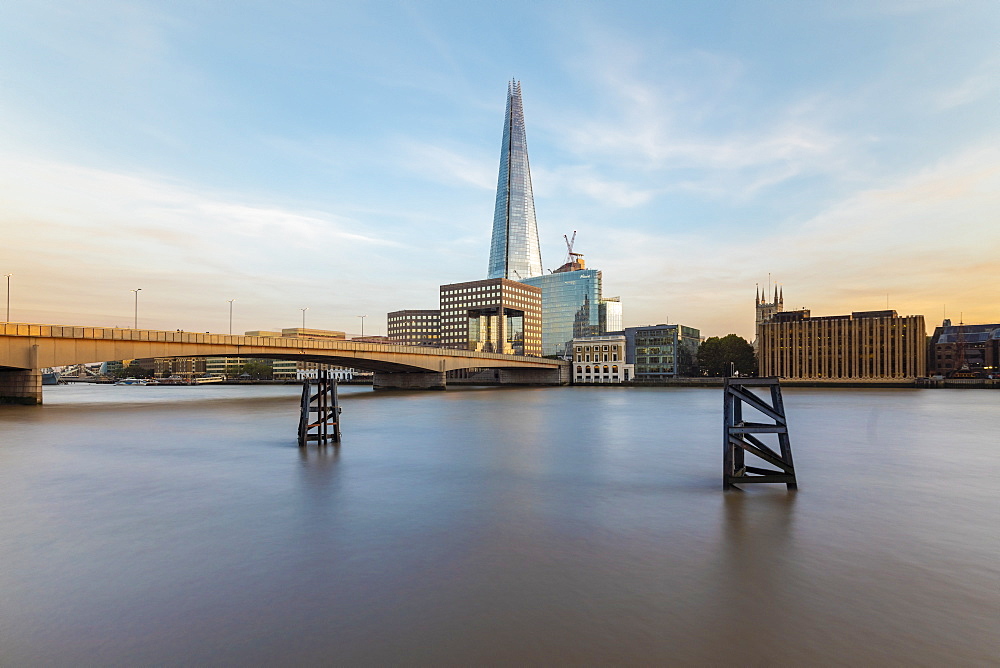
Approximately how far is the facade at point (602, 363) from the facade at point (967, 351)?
303 feet

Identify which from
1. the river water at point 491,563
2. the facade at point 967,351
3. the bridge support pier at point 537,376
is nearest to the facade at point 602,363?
the bridge support pier at point 537,376

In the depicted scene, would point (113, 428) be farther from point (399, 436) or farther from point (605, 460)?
point (605, 460)

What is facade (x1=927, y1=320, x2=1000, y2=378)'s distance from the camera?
161875 millimetres

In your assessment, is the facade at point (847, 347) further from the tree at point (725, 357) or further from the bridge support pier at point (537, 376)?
the bridge support pier at point (537, 376)

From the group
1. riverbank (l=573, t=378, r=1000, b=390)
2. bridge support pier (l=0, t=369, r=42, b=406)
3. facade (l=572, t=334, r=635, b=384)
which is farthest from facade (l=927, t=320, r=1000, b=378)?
bridge support pier (l=0, t=369, r=42, b=406)

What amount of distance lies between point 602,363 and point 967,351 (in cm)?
11288

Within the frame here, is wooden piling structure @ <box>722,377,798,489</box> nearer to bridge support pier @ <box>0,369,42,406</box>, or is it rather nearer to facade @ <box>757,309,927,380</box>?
bridge support pier @ <box>0,369,42,406</box>

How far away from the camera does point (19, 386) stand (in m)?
57.2

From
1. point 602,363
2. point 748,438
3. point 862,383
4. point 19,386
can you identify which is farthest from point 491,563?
point 862,383

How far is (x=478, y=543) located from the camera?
1180cm

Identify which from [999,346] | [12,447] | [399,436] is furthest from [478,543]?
[999,346]

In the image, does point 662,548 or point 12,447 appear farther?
point 12,447

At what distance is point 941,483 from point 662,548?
48.1 ft

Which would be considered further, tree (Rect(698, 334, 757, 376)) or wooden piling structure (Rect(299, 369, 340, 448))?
tree (Rect(698, 334, 757, 376))
